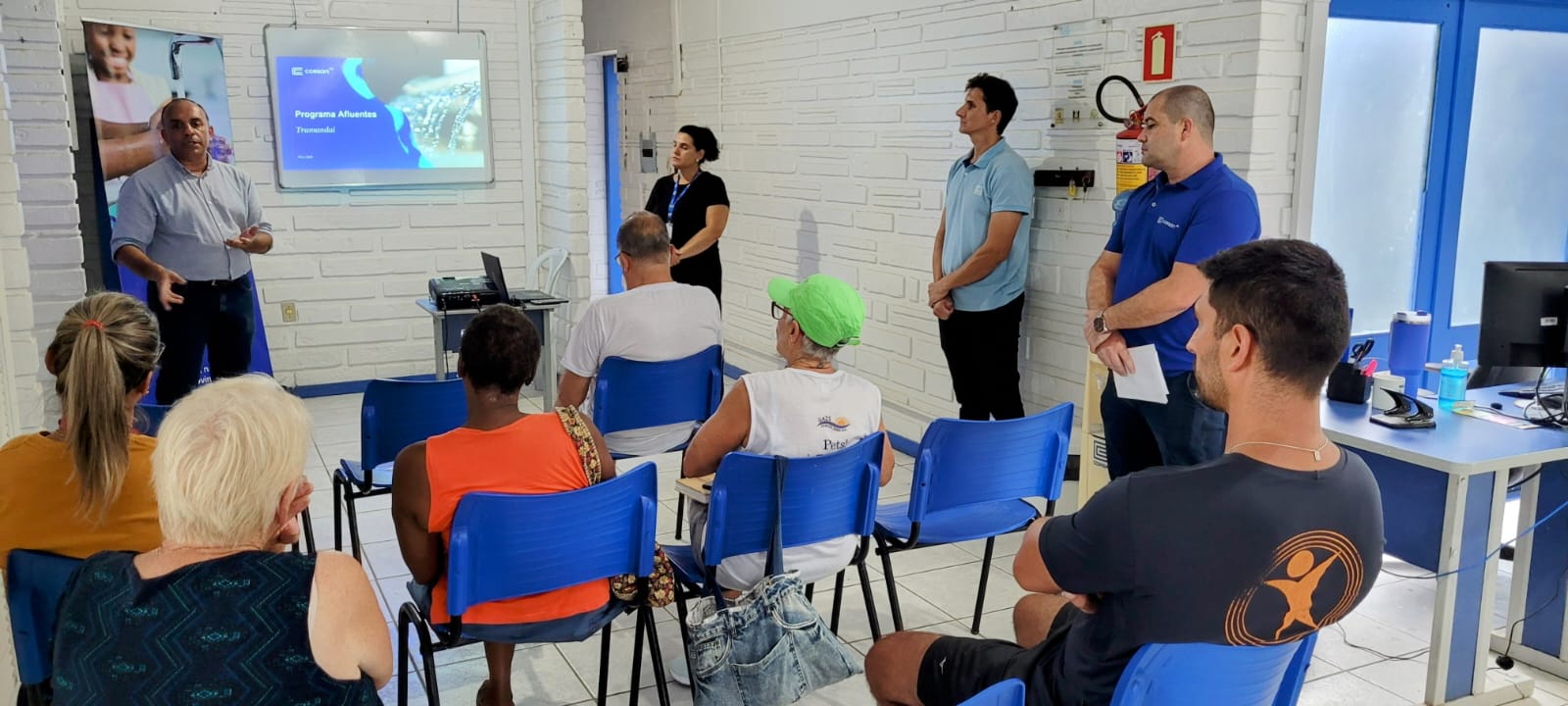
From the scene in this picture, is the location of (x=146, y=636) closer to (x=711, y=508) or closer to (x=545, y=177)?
(x=711, y=508)

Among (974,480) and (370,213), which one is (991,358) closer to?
(974,480)

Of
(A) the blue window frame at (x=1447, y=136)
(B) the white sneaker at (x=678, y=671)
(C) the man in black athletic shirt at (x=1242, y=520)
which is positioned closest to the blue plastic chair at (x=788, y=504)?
(B) the white sneaker at (x=678, y=671)

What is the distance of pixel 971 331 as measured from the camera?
14.2ft

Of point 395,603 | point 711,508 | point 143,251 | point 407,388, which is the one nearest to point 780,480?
point 711,508

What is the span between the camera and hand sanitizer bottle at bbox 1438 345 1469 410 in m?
3.10

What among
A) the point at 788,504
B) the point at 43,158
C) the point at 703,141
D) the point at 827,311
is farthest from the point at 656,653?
the point at 703,141

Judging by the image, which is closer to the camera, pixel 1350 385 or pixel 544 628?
pixel 544 628

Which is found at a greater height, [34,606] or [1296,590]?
[1296,590]

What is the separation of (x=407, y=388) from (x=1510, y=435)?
2907mm

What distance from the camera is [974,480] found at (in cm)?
286

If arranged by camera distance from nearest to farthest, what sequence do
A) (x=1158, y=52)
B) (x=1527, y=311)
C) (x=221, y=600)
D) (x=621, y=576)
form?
(x=221, y=600), (x=621, y=576), (x=1527, y=311), (x=1158, y=52)

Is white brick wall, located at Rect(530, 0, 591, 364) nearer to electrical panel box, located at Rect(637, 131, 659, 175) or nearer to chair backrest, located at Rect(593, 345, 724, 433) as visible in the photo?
electrical panel box, located at Rect(637, 131, 659, 175)

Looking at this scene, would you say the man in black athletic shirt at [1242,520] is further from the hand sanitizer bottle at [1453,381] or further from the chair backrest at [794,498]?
the hand sanitizer bottle at [1453,381]

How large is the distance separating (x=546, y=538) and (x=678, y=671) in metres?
0.89
